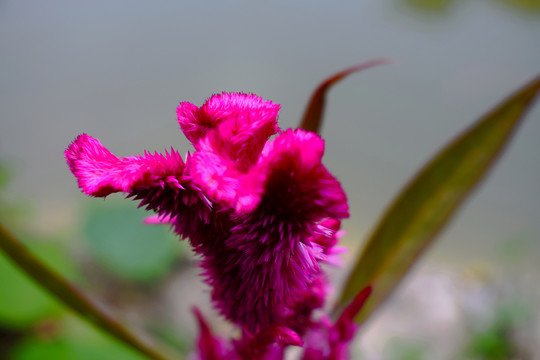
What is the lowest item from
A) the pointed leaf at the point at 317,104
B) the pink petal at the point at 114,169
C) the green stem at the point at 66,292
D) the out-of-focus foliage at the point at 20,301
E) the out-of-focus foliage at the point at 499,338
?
the out-of-focus foliage at the point at 499,338

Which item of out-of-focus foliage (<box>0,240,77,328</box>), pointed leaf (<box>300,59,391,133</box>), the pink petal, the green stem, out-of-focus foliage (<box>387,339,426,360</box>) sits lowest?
out-of-focus foliage (<box>387,339,426,360</box>)

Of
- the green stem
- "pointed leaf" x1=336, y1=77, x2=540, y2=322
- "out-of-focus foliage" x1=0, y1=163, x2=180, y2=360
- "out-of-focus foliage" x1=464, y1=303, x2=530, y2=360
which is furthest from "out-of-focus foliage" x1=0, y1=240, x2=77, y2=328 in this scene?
"out-of-focus foliage" x1=464, y1=303, x2=530, y2=360

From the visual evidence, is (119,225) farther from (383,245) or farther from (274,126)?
(274,126)

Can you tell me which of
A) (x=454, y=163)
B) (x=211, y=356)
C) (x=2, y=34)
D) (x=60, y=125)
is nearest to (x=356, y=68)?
(x=454, y=163)

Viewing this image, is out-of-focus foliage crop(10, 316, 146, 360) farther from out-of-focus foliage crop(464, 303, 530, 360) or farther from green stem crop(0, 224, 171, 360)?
out-of-focus foliage crop(464, 303, 530, 360)

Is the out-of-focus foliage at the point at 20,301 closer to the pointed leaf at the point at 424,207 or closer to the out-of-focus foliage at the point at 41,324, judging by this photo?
the out-of-focus foliage at the point at 41,324

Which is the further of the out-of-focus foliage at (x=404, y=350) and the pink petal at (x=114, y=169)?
the out-of-focus foliage at (x=404, y=350)

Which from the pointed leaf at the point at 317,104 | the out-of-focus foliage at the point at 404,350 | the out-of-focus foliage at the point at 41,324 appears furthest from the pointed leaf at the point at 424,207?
the out-of-focus foliage at the point at 404,350
